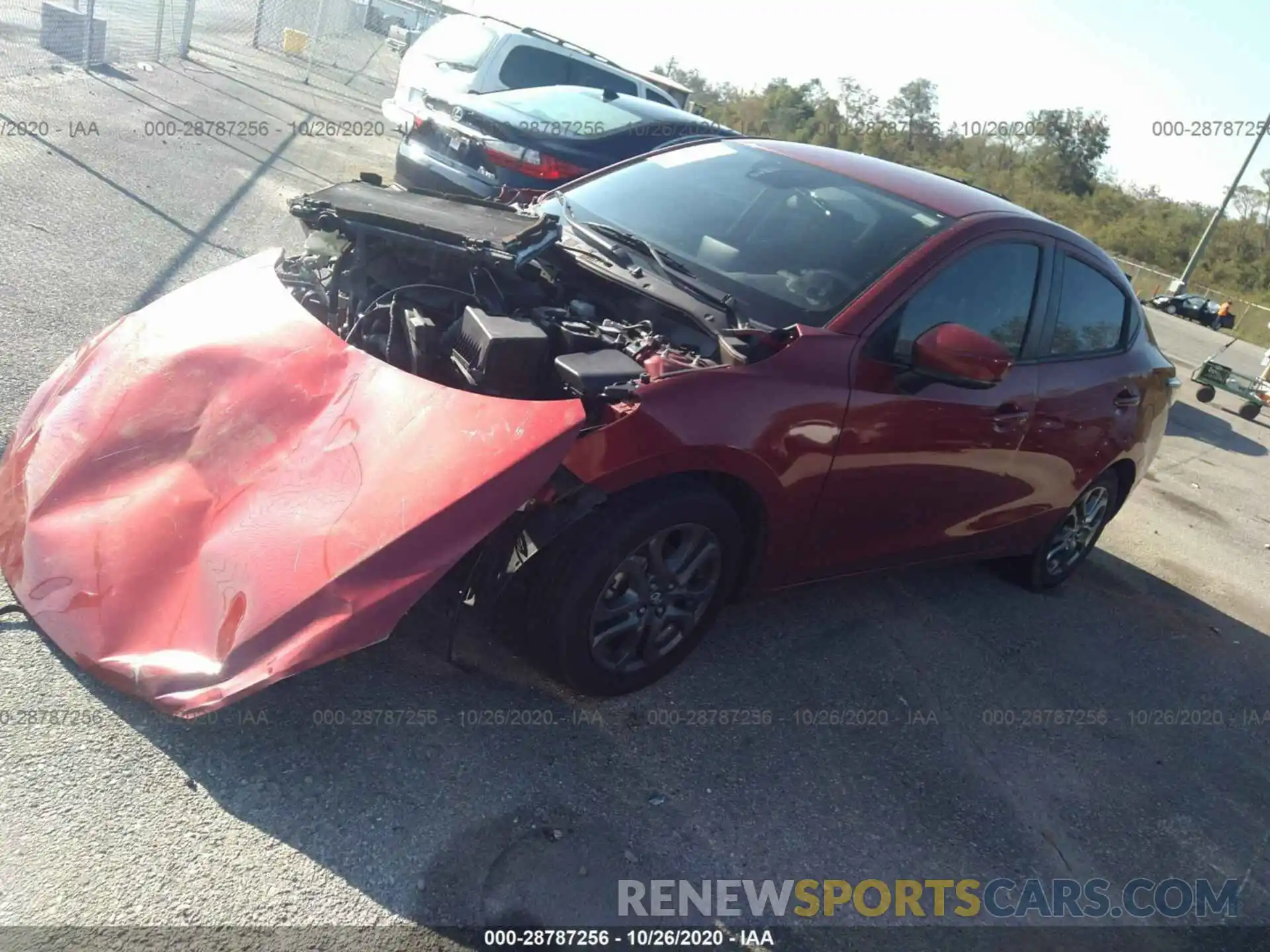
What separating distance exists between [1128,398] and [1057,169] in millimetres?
61331

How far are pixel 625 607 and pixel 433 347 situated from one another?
3.41ft

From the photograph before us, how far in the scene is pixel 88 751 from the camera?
104 inches

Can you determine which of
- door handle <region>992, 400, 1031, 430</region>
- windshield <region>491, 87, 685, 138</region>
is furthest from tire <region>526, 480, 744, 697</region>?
windshield <region>491, 87, 685, 138</region>

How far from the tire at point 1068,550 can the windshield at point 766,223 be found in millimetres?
2031

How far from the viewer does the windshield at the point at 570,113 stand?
768 cm

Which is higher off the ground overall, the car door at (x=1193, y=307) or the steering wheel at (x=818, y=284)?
the steering wheel at (x=818, y=284)

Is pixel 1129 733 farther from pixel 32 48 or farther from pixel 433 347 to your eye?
pixel 32 48

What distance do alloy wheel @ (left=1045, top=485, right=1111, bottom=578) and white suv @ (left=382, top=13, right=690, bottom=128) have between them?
762 cm

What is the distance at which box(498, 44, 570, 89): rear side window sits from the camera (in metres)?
11.5

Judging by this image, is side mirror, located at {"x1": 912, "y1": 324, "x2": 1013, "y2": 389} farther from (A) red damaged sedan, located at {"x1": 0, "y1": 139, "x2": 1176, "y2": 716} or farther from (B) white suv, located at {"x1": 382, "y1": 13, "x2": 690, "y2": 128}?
(B) white suv, located at {"x1": 382, "y1": 13, "x2": 690, "y2": 128}

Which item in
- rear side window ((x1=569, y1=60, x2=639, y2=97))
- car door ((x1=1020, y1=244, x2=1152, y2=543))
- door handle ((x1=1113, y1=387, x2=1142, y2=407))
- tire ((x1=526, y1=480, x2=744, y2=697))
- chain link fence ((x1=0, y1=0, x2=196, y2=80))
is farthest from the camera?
chain link fence ((x1=0, y1=0, x2=196, y2=80))

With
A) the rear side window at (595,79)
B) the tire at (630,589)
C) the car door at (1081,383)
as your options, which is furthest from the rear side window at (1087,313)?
the rear side window at (595,79)

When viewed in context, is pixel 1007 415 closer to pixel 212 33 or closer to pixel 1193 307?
pixel 212 33

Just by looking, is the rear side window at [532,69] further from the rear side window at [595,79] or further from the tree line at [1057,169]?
the tree line at [1057,169]
